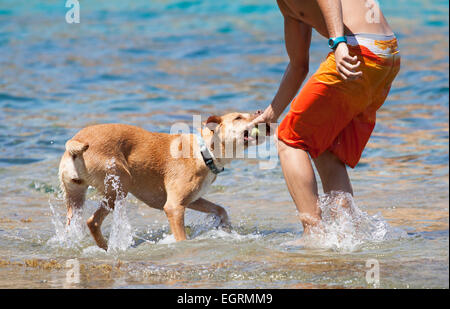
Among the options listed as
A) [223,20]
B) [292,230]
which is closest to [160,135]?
[292,230]

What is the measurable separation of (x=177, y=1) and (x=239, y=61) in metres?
9.35

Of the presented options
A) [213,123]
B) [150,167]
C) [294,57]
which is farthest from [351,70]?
[150,167]

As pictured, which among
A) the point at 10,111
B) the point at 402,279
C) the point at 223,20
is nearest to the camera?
the point at 402,279

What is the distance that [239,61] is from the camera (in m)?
15.0

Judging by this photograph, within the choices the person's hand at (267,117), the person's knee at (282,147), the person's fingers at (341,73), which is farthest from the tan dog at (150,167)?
the person's fingers at (341,73)

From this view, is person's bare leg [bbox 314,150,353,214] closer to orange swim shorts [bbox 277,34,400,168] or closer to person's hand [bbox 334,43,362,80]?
orange swim shorts [bbox 277,34,400,168]

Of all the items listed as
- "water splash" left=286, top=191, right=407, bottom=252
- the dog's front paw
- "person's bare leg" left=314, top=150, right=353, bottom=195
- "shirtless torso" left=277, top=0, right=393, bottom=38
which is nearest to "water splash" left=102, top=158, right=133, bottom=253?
the dog's front paw

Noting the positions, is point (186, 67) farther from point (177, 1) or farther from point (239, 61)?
point (177, 1)

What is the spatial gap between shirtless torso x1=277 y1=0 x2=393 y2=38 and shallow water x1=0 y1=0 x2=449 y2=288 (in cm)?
126

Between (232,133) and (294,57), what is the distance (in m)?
1.03

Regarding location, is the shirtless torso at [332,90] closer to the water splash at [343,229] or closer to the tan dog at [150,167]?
the water splash at [343,229]

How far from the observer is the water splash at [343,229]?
4547 millimetres

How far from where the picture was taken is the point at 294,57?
15.6ft

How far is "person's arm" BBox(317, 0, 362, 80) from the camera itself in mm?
4020
